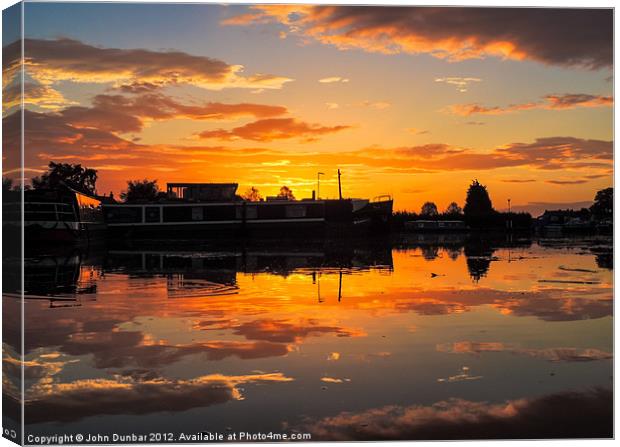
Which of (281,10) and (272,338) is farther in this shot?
(272,338)

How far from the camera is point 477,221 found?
274 feet

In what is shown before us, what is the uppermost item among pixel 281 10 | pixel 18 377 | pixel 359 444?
pixel 281 10

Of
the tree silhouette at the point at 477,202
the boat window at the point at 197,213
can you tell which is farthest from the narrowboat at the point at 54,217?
the tree silhouette at the point at 477,202

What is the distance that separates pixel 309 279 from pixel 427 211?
85.7m

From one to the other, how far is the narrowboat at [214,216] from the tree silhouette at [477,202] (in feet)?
115

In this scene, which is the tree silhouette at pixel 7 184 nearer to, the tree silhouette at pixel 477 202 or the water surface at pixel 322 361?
the water surface at pixel 322 361

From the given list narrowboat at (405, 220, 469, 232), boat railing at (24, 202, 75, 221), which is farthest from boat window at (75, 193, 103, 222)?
narrowboat at (405, 220, 469, 232)

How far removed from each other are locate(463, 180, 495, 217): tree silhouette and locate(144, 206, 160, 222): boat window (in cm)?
4491

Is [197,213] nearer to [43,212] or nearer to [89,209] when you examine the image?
[89,209]

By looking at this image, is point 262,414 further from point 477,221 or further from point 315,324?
point 477,221

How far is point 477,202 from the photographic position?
3354 inches

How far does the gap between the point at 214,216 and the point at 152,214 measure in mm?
4829

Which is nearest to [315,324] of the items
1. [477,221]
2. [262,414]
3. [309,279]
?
[262,414]

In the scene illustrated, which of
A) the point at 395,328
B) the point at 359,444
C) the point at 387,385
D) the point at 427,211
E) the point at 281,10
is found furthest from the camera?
the point at 427,211
